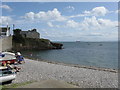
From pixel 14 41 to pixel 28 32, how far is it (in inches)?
736

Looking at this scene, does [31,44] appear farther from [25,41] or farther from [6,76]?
[6,76]

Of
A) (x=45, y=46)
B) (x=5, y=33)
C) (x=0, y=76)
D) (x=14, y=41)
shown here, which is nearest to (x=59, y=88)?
(x=0, y=76)

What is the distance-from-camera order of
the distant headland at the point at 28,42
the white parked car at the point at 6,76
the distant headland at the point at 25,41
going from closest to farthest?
the white parked car at the point at 6,76 < the distant headland at the point at 25,41 < the distant headland at the point at 28,42

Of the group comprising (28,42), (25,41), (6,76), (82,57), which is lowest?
(82,57)

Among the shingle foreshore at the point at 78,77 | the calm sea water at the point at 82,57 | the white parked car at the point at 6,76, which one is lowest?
the calm sea water at the point at 82,57

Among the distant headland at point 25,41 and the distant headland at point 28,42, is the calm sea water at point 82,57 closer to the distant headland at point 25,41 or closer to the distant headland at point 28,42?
the distant headland at point 25,41

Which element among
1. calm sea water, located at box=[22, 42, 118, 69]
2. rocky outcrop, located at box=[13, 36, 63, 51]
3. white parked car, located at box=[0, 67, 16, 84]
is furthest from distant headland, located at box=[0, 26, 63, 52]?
white parked car, located at box=[0, 67, 16, 84]

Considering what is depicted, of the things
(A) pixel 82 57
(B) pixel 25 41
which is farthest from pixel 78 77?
(B) pixel 25 41

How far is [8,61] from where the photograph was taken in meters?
17.5

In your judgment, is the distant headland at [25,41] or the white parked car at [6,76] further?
the distant headland at [25,41]

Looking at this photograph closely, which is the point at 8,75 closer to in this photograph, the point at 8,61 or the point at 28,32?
the point at 8,61

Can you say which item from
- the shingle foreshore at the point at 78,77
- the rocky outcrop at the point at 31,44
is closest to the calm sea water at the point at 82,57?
the rocky outcrop at the point at 31,44

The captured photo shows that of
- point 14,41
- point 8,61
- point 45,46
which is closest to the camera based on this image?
point 8,61

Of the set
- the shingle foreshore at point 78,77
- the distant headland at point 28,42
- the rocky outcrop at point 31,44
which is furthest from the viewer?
the distant headland at point 28,42
